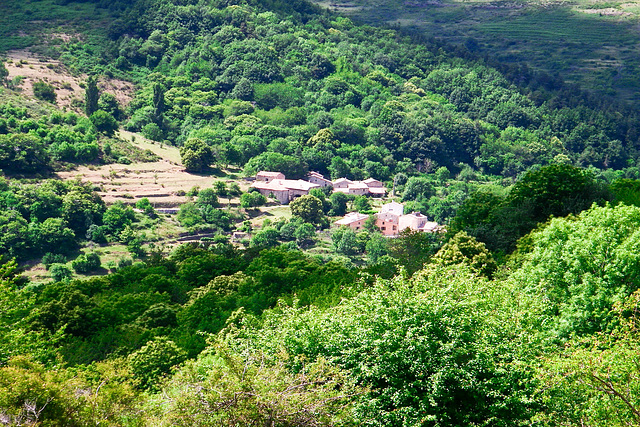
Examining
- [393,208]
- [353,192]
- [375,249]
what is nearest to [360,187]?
[353,192]

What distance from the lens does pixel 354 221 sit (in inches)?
3812

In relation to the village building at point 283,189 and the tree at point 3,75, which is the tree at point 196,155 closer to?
the village building at point 283,189

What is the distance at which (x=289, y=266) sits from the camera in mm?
50562

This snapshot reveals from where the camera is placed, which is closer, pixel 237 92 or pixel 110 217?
pixel 110 217

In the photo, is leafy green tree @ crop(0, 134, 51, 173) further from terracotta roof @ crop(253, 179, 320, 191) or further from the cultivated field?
terracotta roof @ crop(253, 179, 320, 191)

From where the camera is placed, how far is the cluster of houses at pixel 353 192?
96.5 m

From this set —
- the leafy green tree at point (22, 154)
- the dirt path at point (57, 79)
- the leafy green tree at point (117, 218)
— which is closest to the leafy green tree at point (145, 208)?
the leafy green tree at point (117, 218)

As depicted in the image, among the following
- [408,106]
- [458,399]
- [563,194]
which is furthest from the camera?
[408,106]

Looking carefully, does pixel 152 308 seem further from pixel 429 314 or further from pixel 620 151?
pixel 620 151

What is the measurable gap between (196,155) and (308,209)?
21464 mm

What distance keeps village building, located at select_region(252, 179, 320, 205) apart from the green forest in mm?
2473

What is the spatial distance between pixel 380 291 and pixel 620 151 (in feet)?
431

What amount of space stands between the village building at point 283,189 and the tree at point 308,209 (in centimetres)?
769

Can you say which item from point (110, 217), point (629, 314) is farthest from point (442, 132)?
point (629, 314)
